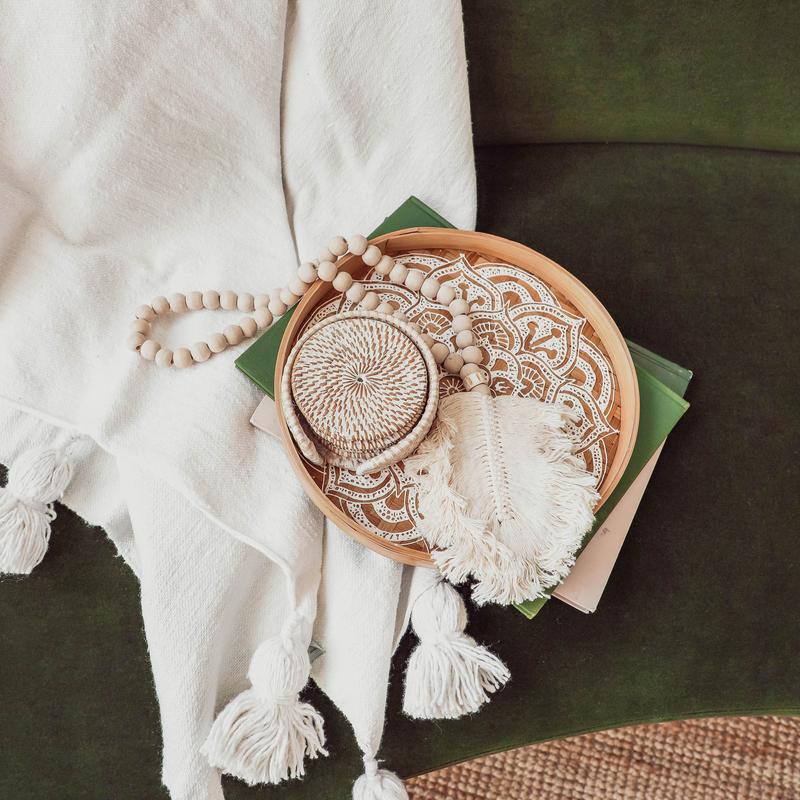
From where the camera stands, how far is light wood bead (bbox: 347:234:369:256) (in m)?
0.56

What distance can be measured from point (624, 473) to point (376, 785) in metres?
0.31

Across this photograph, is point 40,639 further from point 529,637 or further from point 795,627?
point 795,627

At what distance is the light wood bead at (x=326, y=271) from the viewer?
0.55m

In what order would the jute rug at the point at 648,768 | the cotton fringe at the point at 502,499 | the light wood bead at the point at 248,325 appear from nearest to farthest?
the cotton fringe at the point at 502,499 < the light wood bead at the point at 248,325 < the jute rug at the point at 648,768

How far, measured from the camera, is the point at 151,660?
57cm

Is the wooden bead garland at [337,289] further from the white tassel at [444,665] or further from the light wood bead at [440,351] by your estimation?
the white tassel at [444,665]

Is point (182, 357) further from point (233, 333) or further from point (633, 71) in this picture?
point (633, 71)

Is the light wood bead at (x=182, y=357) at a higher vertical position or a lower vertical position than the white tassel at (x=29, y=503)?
higher

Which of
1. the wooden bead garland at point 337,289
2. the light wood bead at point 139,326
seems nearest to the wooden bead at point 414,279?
the wooden bead garland at point 337,289

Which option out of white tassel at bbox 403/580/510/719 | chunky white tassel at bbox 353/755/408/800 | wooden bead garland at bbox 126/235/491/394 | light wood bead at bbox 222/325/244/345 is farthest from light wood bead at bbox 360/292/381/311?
chunky white tassel at bbox 353/755/408/800

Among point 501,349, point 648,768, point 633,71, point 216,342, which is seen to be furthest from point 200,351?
point 648,768

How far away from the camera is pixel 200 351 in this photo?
1.89 feet

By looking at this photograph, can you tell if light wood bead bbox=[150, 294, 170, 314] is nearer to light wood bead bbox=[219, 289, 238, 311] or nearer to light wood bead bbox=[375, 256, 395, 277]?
light wood bead bbox=[219, 289, 238, 311]

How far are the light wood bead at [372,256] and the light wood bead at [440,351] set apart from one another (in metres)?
0.08
